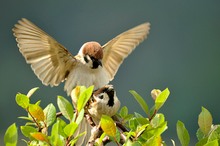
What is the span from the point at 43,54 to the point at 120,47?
34 cm

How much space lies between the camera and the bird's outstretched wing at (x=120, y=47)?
1.46 metres

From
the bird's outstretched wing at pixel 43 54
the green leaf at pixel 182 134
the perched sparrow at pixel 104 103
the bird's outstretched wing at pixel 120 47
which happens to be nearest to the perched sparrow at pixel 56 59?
the bird's outstretched wing at pixel 43 54

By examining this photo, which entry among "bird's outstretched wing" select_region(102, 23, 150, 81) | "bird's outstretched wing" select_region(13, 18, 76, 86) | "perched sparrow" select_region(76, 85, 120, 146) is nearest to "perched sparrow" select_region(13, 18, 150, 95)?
"bird's outstretched wing" select_region(13, 18, 76, 86)

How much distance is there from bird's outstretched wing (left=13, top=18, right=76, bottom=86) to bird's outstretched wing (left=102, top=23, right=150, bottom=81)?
0.20 meters

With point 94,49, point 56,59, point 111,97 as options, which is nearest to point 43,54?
point 56,59

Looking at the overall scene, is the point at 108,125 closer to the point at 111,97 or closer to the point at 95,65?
the point at 111,97

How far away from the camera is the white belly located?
1158 millimetres

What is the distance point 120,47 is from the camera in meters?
1.53

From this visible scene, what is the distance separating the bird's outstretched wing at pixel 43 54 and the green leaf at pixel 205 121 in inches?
25.3

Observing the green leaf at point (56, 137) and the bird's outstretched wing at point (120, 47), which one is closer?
the green leaf at point (56, 137)

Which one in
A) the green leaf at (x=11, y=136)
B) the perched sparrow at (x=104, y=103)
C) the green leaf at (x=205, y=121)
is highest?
the green leaf at (x=11, y=136)

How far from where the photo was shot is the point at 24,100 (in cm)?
58

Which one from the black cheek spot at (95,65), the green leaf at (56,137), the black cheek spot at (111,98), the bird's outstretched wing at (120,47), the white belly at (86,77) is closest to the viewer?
the green leaf at (56,137)

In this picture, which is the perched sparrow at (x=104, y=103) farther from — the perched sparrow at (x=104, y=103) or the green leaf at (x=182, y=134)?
the green leaf at (x=182, y=134)
